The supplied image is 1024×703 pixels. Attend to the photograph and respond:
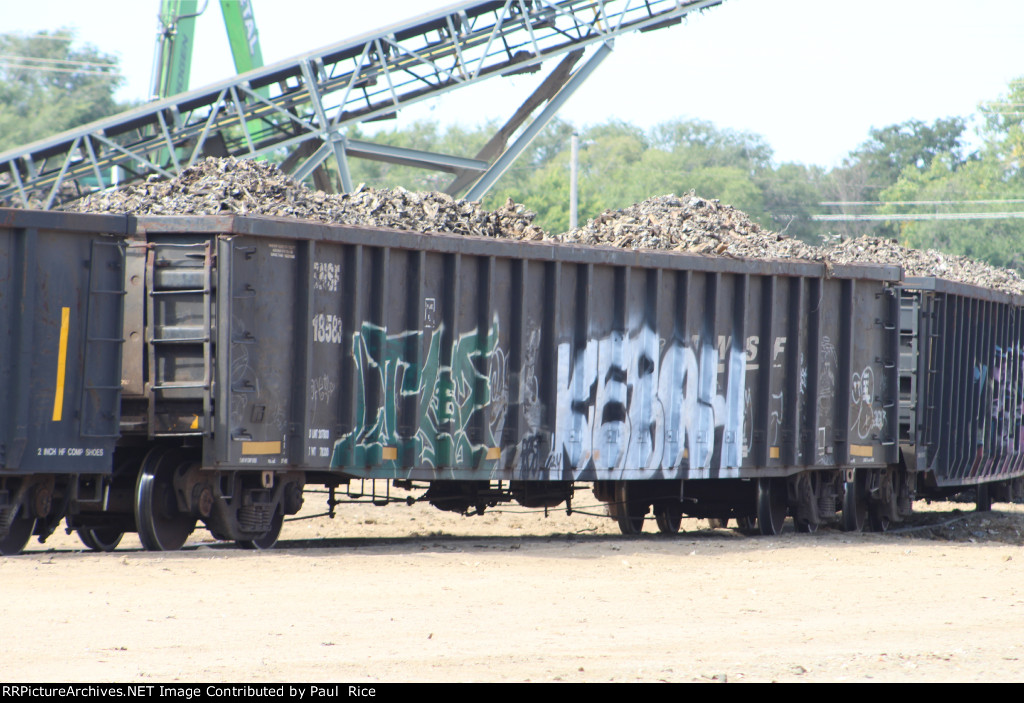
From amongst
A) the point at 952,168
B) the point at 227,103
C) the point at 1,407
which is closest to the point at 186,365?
the point at 1,407

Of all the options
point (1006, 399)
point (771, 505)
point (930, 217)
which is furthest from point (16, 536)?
point (930, 217)

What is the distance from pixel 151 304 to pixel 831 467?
8080 millimetres

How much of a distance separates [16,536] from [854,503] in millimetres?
9759

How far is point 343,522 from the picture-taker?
16375 millimetres

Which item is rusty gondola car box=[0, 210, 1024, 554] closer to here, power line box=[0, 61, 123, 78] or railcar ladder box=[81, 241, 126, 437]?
railcar ladder box=[81, 241, 126, 437]

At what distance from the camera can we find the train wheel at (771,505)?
14.7 metres

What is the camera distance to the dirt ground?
258 inches

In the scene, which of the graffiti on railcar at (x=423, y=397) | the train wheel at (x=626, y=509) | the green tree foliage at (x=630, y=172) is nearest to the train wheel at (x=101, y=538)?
the graffiti on railcar at (x=423, y=397)

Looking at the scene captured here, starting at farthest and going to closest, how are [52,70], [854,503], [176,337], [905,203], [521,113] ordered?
1. [52,70]
2. [905,203]
3. [521,113]
4. [854,503]
5. [176,337]

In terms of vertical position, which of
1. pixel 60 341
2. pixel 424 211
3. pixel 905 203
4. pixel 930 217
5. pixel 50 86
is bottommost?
pixel 60 341

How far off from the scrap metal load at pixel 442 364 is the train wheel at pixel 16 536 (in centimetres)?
2

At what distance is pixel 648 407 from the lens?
13375mm

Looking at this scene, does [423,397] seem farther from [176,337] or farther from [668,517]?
[668,517]
